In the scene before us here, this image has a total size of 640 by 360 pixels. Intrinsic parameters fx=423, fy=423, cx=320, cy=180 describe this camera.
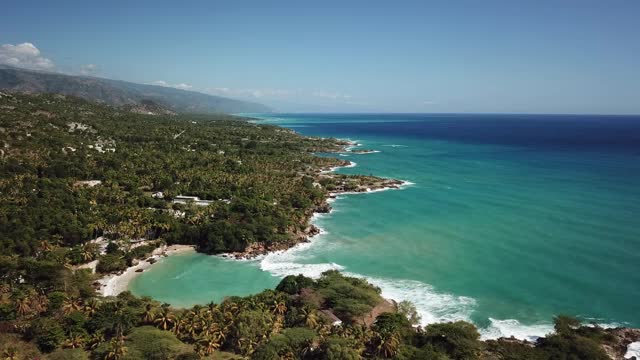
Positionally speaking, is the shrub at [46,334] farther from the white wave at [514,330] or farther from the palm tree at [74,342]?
the white wave at [514,330]

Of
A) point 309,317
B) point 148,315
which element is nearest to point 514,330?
point 309,317

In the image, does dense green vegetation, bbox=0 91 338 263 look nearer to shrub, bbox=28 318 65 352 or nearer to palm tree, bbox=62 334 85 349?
shrub, bbox=28 318 65 352

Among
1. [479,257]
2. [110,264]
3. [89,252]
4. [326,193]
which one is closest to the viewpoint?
[110,264]

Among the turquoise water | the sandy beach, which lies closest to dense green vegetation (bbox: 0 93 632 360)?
the sandy beach

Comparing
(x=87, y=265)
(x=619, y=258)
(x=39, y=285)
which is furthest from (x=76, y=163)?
(x=619, y=258)

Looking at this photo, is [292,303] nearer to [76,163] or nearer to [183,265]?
[183,265]

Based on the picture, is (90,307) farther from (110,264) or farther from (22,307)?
(110,264)
